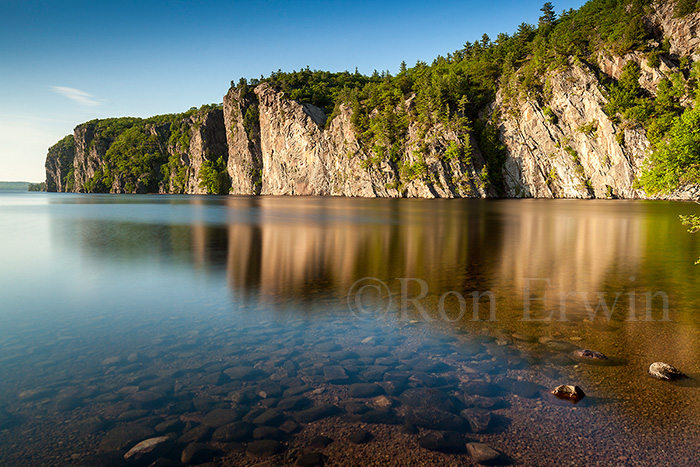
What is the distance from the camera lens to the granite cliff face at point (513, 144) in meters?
88.0

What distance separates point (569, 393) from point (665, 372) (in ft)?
6.84

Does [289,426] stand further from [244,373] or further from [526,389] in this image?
[526,389]

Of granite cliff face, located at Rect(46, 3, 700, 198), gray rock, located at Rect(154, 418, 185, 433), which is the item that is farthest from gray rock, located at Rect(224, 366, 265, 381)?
granite cliff face, located at Rect(46, 3, 700, 198)

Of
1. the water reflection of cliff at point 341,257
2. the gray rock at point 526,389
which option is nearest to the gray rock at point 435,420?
the gray rock at point 526,389

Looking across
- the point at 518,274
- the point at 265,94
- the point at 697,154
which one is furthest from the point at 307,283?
the point at 265,94

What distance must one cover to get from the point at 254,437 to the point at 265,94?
16070 centimetres

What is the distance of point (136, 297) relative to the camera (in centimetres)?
1209

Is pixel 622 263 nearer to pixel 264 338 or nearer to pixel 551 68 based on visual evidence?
pixel 264 338

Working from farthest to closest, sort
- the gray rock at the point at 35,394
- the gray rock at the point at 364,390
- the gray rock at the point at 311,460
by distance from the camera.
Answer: the gray rock at the point at 364,390 → the gray rock at the point at 35,394 → the gray rock at the point at 311,460

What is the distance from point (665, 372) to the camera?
21.2 feet

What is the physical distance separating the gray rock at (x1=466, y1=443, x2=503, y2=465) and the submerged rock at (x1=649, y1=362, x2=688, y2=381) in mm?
3919

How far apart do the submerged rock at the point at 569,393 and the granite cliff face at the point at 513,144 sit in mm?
93050

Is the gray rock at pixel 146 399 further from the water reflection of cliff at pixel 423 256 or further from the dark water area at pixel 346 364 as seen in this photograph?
the water reflection of cliff at pixel 423 256

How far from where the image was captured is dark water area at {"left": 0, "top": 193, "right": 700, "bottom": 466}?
4.80m
